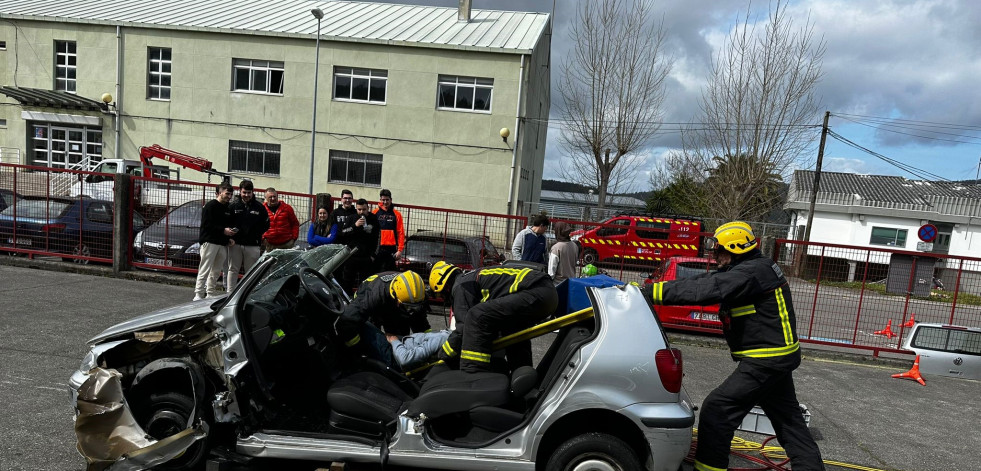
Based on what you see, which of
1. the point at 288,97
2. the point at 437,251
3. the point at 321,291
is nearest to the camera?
the point at 321,291

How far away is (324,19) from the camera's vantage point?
75.9ft

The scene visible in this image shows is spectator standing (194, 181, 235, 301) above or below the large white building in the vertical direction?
below

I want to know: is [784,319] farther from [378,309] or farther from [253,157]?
[253,157]

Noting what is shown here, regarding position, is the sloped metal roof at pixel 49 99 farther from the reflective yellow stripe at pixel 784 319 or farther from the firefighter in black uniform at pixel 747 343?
the reflective yellow stripe at pixel 784 319

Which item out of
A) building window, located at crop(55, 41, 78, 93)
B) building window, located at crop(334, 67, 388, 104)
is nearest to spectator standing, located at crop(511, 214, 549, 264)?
building window, located at crop(334, 67, 388, 104)

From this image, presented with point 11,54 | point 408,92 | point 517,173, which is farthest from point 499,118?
point 11,54

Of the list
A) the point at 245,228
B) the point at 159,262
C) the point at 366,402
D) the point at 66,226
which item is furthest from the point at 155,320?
the point at 66,226

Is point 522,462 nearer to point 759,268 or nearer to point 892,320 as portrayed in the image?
point 759,268

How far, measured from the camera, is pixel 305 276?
3.67 meters

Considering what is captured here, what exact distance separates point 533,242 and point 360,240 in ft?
7.97

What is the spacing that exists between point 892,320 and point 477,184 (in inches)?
584

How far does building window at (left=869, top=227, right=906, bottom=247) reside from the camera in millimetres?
25016

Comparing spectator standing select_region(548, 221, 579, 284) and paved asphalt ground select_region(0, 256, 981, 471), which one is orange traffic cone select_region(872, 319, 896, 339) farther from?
spectator standing select_region(548, 221, 579, 284)

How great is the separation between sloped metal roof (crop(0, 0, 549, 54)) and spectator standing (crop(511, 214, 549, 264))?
45.9ft
